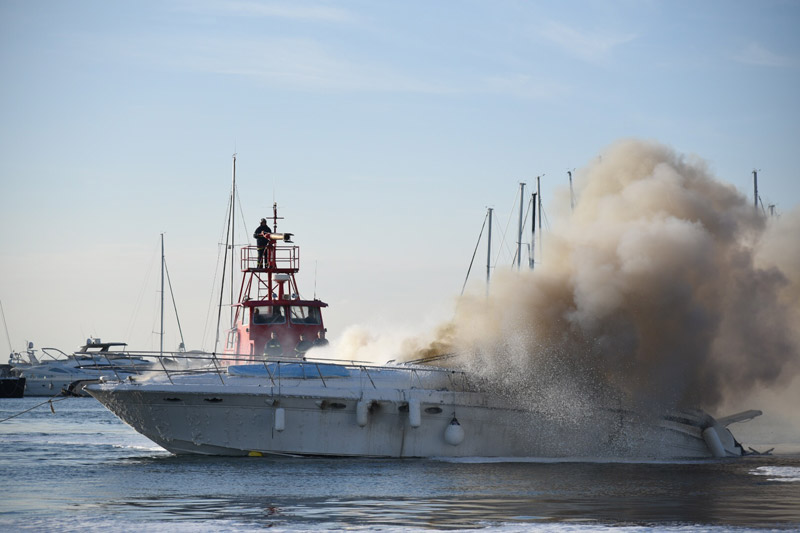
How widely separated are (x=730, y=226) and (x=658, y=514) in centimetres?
1445

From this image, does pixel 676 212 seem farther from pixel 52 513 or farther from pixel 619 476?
pixel 52 513

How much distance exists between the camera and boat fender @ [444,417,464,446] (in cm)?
2809

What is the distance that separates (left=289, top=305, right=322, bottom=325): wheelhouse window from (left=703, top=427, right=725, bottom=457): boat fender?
39.1 feet

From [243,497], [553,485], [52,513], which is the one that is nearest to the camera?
[52,513]

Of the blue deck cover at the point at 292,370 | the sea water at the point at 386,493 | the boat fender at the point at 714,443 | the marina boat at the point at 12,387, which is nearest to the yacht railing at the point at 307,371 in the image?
the blue deck cover at the point at 292,370

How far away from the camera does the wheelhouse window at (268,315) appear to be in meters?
33.2

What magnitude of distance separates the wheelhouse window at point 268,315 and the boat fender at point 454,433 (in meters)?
7.38

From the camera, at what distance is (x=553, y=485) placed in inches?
920

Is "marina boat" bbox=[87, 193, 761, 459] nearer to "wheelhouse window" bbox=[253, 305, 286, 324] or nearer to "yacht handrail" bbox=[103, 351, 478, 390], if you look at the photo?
"yacht handrail" bbox=[103, 351, 478, 390]

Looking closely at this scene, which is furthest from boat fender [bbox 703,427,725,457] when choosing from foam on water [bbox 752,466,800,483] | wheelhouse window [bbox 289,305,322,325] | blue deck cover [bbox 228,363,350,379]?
wheelhouse window [bbox 289,305,322,325]

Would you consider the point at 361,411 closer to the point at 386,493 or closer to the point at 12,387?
the point at 386,493

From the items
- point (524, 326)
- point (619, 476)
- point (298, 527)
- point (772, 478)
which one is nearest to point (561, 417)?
point (524, 326)

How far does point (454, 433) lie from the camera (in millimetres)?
28078

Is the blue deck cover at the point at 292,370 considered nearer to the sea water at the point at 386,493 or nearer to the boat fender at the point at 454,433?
the sea water at the point at 386,493
